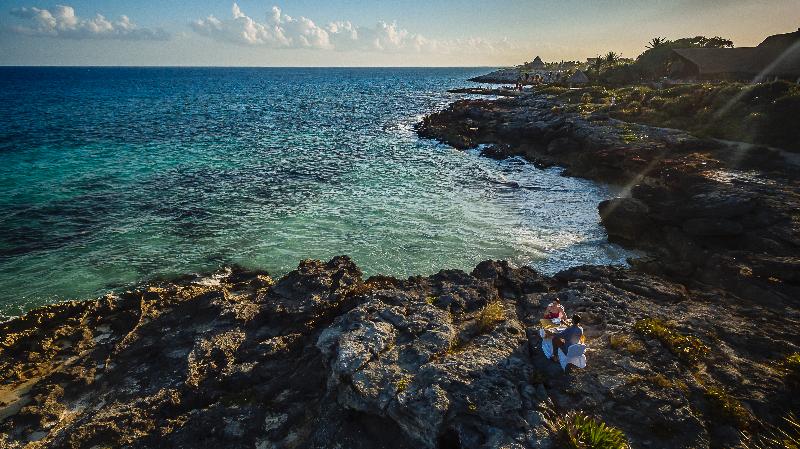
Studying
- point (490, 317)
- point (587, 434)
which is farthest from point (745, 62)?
point (587, 434)

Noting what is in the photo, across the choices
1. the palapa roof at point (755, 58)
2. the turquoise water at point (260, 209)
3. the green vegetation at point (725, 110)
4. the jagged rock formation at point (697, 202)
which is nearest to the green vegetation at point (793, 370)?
the jagged rock formation at point (697, 202)

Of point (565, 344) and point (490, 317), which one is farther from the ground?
point (565, 344)

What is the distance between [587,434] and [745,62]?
90.7 metres

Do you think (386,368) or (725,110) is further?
(725,110)

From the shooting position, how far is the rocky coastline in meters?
9.77

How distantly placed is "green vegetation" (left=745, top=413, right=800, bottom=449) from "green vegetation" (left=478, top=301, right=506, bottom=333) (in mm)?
6430

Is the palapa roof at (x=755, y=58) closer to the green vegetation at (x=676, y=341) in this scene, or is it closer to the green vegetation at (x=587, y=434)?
the green vegetation at (x=676, y=341)

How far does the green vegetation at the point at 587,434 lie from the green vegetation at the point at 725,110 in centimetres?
3816

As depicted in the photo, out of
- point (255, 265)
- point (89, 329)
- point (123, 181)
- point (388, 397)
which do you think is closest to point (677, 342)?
point (388, 397)

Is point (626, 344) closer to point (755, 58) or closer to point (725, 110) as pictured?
point (725, 110)

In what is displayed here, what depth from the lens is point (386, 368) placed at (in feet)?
35.4

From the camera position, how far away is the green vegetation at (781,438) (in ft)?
28.0

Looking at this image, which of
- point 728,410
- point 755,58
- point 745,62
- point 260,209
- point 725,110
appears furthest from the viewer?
point 745,62

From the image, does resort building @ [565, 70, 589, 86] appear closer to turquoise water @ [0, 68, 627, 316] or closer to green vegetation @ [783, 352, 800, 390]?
turquoise water @ [0, 68, 627, 316]
